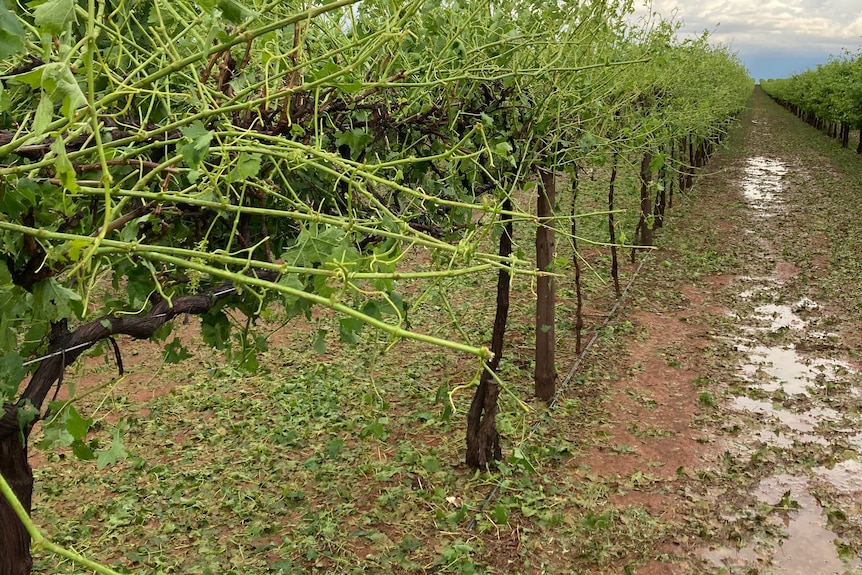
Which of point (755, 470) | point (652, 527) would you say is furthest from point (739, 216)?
point (652, 527)

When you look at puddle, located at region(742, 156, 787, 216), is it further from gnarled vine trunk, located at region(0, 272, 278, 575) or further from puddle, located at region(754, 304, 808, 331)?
gnarled vine trunk, located at region(0, 272, 278, 575)

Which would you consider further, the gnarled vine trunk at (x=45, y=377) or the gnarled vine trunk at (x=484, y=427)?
the gnarled vine trunk at (x=484, y=427)

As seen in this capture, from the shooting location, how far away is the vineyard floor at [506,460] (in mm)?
4047

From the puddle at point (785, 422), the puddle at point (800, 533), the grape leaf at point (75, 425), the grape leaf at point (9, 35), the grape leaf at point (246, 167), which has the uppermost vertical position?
the grape leaf at point (9, 35)

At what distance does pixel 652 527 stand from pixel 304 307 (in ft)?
9.93

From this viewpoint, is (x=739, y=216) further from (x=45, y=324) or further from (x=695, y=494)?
(x=45, y=324)

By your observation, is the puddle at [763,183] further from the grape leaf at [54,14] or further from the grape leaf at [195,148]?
the grape leaf at [54,14]

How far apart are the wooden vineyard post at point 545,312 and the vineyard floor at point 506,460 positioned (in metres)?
0.21

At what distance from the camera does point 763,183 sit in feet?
57.2

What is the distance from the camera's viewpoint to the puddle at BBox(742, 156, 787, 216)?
14.5m

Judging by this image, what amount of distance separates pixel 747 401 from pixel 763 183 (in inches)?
527

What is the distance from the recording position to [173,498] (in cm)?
454

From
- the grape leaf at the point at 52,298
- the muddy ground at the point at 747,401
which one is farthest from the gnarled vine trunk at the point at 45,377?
the muddy ground at the point at 747,401

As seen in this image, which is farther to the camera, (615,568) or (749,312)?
(749,312)
